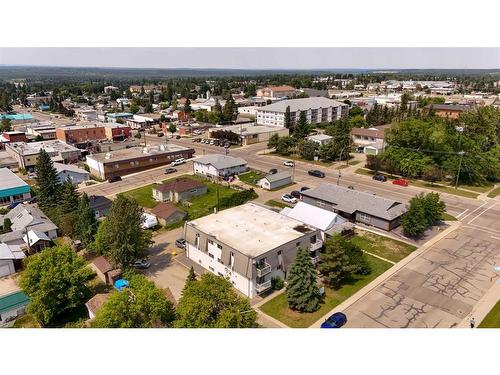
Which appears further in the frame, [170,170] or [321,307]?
[170,170]

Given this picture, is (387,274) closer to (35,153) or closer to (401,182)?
(401,182)

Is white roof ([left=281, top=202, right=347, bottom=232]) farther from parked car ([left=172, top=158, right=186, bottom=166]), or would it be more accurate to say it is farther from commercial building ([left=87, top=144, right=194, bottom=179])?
commercial building ([left=87, top=144, right=194, bottom=179])

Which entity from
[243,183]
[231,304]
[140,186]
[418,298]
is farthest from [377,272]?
[140,186]

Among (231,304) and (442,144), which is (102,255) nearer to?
(231,304)

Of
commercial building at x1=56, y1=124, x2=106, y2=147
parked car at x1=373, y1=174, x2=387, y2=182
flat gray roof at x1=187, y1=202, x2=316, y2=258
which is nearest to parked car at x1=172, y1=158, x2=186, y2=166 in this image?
commercial building at x1=56, y1=124, x2=106, y2=147

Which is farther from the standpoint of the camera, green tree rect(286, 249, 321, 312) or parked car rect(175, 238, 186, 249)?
parked car rect(175, 238, 186, 249)

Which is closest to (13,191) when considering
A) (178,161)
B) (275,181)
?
(178,161)

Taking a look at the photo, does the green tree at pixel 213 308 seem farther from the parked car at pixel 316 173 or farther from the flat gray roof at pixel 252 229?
the parked car at pixel 316 173
